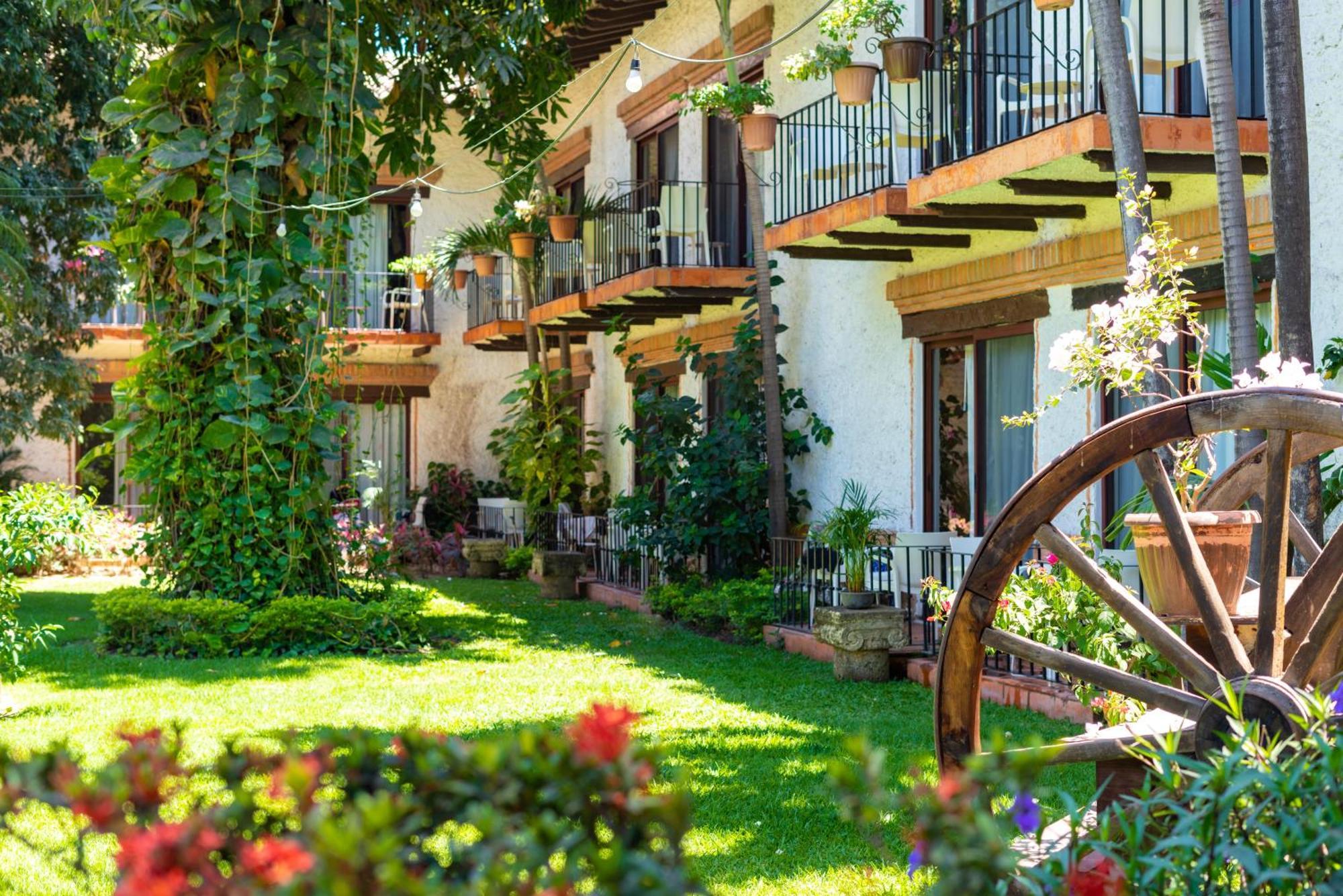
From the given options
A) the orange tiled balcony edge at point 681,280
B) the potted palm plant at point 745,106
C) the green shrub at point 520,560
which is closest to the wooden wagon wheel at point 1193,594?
the potted palm plant at point 745,106

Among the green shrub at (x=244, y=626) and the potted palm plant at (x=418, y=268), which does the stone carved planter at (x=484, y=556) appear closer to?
the potted palm plant at (x=418, y=268)

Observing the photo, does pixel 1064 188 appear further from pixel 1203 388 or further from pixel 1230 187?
pixel 1230 187

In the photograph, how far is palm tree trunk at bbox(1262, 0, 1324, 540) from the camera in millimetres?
5938

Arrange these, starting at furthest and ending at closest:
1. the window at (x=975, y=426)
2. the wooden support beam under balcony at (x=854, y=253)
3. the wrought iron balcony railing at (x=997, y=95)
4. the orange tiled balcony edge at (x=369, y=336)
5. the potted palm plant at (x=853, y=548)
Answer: the orange tiled balcony edge at (x=369, y=336) < the wooden support beam under balcony at (x=854, y=253) < the window at (x=975, y=426) < the potted palm plant at (x=853, y=548) < the wrought iron balcony railing at (x=997, y=95)

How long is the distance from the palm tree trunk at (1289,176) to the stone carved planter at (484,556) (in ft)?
45.0

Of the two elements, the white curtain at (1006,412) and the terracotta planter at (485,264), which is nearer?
the white curtain at (1006,412)

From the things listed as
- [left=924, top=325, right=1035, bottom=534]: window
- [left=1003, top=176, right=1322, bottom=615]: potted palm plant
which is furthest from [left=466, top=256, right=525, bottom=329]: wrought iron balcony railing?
[left=1003, top=176, right=1322, bottom=615]: potted palm plant

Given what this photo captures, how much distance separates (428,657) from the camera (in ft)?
34.3

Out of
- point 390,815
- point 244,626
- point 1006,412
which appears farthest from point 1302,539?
point 244,626

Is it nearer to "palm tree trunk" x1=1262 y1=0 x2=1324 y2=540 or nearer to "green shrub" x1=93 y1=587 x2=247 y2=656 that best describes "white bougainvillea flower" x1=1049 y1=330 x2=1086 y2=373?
"palm tree trunk" x1=1262 y1=0 x2=1324 y2=540

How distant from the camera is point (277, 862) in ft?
5.61

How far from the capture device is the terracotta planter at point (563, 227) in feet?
57.0

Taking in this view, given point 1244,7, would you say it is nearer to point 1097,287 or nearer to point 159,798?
point 1097,287

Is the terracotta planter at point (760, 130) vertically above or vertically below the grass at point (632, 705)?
above
